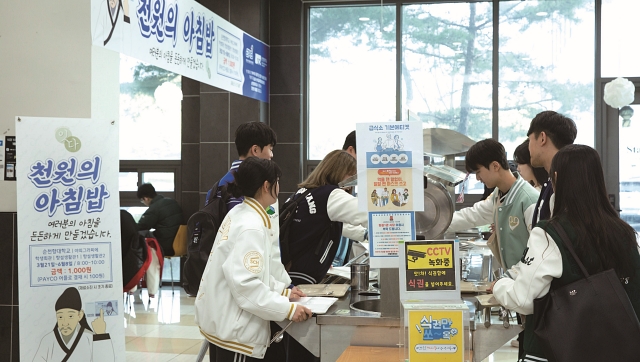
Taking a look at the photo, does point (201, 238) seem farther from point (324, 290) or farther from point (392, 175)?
point (392, 175)

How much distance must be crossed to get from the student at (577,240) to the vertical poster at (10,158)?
2949 mm

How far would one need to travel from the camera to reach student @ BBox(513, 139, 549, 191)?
3799 millimetres

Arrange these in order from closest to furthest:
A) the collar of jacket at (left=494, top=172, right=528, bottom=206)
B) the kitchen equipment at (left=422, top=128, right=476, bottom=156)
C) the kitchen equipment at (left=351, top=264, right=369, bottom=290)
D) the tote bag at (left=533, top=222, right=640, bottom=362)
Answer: the tote bag at (left=533, top=222, right=640, bottom=362)
the kitchen equipment at (left=351, top=264, right=369, bottom=290)
the collar of jacket at (left=494, top=172, right=528, bottom=206)
the kitchen equipment at (left=422, top=128, right=476, bottom=156)

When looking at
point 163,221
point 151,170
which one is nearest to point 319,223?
point 163,221

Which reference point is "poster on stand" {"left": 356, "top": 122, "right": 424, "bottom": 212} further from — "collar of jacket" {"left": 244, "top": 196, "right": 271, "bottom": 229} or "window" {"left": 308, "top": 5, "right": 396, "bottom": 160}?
"window" {"left": 308, "top": 5, "right": 396, "bottom": 160}

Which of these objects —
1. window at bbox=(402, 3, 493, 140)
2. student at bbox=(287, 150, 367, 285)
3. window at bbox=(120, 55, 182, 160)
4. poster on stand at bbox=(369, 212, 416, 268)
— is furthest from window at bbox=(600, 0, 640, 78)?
poster on stand at bbox=(369, 212, 416, 268)

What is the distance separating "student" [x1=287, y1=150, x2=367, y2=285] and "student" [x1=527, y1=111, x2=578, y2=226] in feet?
2.85

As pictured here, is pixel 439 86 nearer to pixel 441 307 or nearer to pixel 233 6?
pixel 233 6

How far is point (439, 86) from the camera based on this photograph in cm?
779

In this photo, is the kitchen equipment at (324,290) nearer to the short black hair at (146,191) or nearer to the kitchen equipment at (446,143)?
the kitchen equipment at (446,143)

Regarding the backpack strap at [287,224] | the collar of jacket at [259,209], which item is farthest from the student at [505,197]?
the collar of jacket at [259,209]

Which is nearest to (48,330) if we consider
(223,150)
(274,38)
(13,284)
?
(13,284)

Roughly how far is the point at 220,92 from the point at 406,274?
5.60 metres

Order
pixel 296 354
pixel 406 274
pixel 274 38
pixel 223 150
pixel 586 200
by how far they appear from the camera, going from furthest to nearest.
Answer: pixel 274 38
pixel 223 150
pixel 296 354
pixel 406 274
pixel 586 200
